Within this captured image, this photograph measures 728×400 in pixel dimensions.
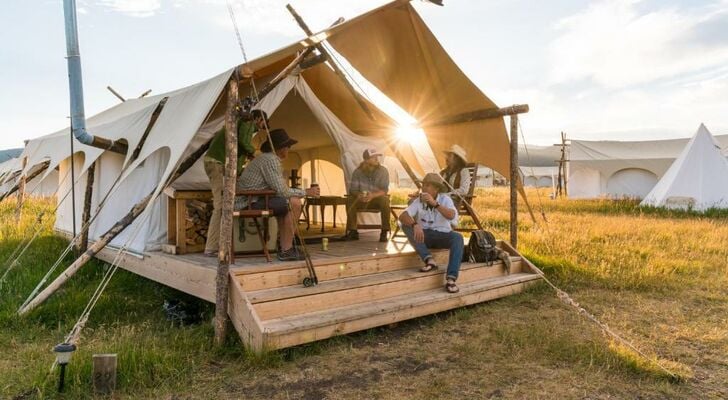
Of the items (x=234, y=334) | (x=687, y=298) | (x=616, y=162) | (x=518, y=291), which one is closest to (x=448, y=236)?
(x=518, y=291)

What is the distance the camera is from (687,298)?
16.4 feet

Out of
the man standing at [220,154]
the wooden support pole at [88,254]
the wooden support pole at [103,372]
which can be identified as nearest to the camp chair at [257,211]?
the man standing at [220,154]

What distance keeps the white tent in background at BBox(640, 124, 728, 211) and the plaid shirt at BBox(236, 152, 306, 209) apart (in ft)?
41.3

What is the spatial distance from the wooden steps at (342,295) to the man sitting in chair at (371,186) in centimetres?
109

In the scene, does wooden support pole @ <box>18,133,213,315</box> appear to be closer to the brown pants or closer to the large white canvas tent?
the brown pants

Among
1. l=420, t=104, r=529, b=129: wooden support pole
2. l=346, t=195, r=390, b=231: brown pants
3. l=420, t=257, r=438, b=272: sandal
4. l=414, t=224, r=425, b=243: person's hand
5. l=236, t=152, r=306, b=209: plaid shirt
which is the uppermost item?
l=420, t=104, r=529, b=129: wooden support pole

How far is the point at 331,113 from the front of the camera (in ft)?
19.1

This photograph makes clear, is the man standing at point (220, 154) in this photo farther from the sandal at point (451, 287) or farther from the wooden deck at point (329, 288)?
the sandal at point (451, 287)

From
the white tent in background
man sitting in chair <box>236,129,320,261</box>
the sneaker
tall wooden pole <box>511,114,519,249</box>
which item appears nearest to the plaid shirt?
man sitting in chair <box>236,129,320,261</box>

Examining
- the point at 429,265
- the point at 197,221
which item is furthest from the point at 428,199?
the point at 197,221

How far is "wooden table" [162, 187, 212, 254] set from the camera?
15.8 ft

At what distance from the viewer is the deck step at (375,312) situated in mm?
3305

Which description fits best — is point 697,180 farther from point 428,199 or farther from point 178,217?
point 178,217

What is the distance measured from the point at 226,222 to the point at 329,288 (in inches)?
37.0
